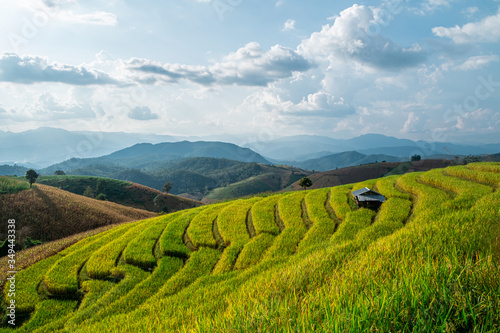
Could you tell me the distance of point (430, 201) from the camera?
1742cm

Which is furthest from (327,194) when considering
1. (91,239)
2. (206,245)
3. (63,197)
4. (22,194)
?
(22,194)

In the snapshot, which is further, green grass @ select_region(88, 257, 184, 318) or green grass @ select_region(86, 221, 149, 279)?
green grass @ select_region(86, 221, 149, 279)

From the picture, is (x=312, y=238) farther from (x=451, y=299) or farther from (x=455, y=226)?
(x=451, y=299)

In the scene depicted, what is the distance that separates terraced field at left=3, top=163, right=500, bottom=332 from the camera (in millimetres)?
3158

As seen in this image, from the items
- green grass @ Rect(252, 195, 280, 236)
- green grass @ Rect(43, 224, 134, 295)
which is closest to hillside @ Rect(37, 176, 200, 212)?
green grass @ Rect(252, 195, 280, 236)

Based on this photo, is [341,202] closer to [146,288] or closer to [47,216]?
[146,288]

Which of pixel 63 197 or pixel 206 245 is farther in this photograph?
pixel 63 197

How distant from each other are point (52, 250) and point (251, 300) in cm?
1831

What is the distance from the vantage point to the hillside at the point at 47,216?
29.8 m

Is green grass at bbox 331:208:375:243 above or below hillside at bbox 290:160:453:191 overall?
above

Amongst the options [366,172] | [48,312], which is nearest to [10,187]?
[48,312]

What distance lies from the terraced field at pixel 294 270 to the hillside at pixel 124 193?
7185 cm

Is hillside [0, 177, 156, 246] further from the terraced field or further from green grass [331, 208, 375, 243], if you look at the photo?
→ green grass [331, 208, 375, 243]

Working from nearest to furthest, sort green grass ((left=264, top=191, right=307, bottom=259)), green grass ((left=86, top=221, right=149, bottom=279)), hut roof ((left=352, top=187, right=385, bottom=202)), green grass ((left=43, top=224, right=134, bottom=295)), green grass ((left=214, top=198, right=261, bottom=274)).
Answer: green grass ((left=43, top=224, right=134, bottom=295)) → green grass ((left=214, top=198, right=261, bottom=274)) → green grass ((left=86, top=221, right=149, bottom=279)) → green grass ((left=264, top=191, right=307, bottom=259)) → hut roof ((left=352, top=187, right=385, bottom=202))
